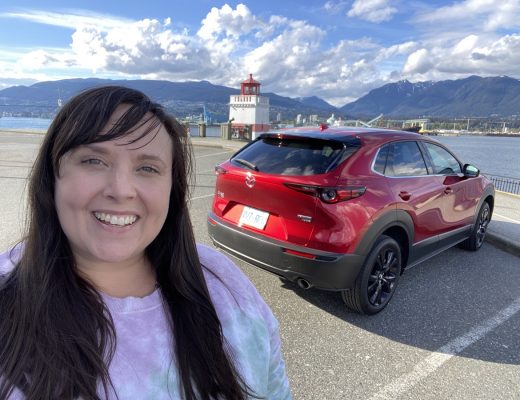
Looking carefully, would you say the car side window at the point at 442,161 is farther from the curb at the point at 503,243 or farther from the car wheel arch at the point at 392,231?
the curb at the point at 503,243

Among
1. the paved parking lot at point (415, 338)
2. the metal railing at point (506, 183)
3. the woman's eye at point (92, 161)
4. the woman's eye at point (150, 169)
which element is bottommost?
the metal railing at point (506, 183)

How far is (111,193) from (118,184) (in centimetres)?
3

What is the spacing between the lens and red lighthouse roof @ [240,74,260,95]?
3091 centimetres

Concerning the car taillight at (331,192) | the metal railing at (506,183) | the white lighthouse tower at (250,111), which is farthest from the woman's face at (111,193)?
the white lighthouse tower at (250,111)

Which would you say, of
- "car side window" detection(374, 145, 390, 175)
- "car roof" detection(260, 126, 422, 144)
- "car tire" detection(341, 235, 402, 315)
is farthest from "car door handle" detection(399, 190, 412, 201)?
"car roof" detection(260, 126, 422, 144)

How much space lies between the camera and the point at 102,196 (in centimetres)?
111

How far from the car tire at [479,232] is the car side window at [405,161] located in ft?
5.69

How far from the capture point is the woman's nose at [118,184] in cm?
111

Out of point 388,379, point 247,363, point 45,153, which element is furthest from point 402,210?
point 45,153

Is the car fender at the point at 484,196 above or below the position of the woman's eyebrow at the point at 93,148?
below

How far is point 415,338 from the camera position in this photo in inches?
127

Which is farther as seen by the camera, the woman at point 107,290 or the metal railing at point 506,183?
the metal railing at point 506,183

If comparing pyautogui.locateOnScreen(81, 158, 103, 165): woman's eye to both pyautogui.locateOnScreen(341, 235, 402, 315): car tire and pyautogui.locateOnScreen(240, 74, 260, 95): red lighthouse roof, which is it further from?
pyautogui.locateOnScreen(240, 74, 260, 95): red lighthouse roof

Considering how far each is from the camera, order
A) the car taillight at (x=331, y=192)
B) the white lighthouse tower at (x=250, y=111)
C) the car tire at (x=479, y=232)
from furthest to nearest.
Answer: the white lighthouse tower at (x=250, y=111)
the car tire at (x=479, y=232)
the car taillight at (x=331, y=192)
